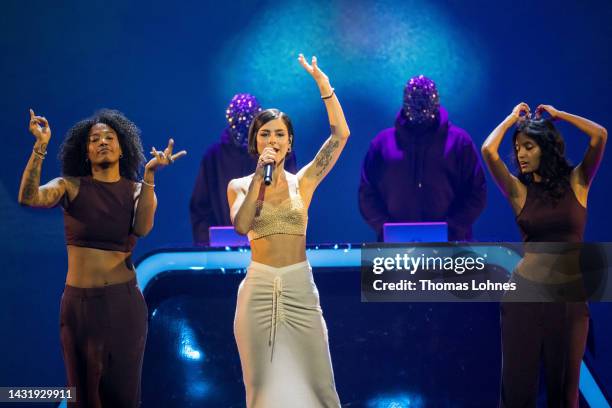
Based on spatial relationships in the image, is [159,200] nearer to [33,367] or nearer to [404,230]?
[33,367]

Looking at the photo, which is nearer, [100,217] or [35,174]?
[35,174]

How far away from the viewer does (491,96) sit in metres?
6.93

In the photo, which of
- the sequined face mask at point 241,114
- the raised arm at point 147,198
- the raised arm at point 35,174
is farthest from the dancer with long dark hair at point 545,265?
the raised arm at point 35,174

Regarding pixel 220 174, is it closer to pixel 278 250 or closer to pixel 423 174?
pixel 423 174

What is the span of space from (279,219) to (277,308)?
16.5 inches

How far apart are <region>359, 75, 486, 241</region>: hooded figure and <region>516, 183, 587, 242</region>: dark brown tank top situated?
1.42m

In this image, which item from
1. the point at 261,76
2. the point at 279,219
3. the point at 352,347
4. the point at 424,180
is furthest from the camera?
the point at 261,76

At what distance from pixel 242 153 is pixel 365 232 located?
2075 millimetres

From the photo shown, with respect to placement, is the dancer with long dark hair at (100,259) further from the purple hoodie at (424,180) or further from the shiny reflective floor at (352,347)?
the purple hoodie at (424,180)

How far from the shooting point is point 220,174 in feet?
18.3

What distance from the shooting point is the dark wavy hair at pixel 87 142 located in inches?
153

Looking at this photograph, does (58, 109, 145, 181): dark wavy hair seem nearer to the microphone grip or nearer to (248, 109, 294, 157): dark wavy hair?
(248, 109, 294, 157): dark wavy hair

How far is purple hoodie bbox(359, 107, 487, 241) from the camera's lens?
5363mm

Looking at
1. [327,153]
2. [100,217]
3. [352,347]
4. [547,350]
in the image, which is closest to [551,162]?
[547,350]
